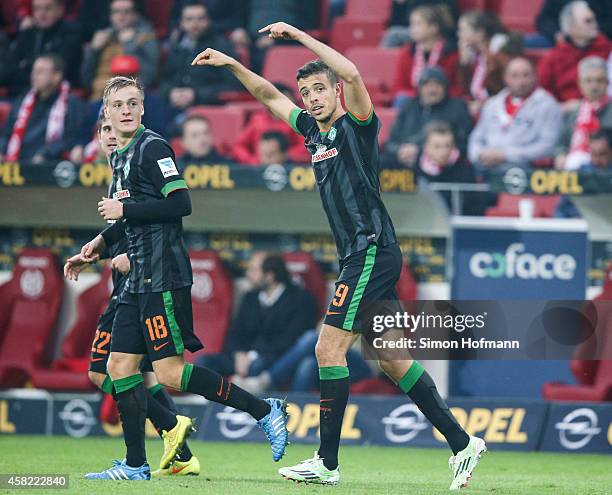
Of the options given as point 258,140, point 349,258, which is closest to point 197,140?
point 258,140

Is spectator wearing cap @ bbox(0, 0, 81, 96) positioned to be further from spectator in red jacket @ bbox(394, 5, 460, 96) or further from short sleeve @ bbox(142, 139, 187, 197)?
short sleeve @ bbox(142, 139, 187, 197)

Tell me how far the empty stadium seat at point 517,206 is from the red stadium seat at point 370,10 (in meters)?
4.11

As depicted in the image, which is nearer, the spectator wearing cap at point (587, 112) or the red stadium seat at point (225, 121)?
the spectator wearing cap at point (587, 112)

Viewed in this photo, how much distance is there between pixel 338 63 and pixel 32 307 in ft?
18.2

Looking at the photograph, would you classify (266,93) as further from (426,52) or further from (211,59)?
(426,52)

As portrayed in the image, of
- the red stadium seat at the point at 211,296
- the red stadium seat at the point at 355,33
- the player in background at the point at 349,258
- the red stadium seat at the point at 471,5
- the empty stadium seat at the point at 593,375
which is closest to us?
the player in background at the point at 349,258

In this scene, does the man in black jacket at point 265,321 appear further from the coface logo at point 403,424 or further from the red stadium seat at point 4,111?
the red stadium seat at point 4,111

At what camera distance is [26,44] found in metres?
13.6

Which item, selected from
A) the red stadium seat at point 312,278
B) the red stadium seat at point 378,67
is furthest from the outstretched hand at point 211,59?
the red stadium seat at point 378,67

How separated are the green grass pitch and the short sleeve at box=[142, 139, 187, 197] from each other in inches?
54.2

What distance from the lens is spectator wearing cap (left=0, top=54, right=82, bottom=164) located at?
11828mm

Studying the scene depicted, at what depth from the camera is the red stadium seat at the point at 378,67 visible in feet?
40.6

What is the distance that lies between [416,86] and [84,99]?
11.2 ft

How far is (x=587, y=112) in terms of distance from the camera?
1116 cm
